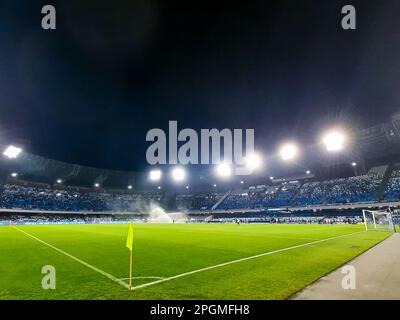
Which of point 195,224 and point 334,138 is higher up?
point 334,138

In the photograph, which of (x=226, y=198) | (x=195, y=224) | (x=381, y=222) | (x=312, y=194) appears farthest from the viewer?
(x=226, y=198)

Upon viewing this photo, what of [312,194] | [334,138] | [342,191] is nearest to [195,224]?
[312,194]

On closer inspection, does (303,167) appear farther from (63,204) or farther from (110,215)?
(63,204)

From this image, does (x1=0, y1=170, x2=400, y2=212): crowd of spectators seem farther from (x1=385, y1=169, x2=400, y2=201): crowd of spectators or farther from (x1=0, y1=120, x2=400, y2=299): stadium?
(x1=0, y1=120, x2=400, y2=299): stadium

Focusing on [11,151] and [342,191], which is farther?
[11,151]

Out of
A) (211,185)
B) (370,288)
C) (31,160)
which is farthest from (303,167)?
(31,160)

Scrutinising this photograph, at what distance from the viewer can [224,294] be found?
5.00 metres

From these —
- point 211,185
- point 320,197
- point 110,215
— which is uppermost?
point 211,185

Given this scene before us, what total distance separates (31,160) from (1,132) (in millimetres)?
24553

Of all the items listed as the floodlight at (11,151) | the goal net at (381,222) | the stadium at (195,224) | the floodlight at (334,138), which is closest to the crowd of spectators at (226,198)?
the stadium at (195,224)

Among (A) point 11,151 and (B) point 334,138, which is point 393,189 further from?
(A) point 11,151

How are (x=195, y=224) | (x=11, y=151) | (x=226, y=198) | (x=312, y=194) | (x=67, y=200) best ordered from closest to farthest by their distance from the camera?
(x=195, y=224)
(x=11, y=151)
(x=312, y=194)
(x=67, y=200)
(x=226, y=198)

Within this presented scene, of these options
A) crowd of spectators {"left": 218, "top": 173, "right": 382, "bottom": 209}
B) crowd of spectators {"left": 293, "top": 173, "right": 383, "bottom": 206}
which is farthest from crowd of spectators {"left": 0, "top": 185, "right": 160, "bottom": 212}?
crowd of spectators {"left": 293, "top": 173, "right": 383, "bottom": 206}

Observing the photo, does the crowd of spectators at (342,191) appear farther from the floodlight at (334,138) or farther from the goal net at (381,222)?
the floodlight at (334,138)
